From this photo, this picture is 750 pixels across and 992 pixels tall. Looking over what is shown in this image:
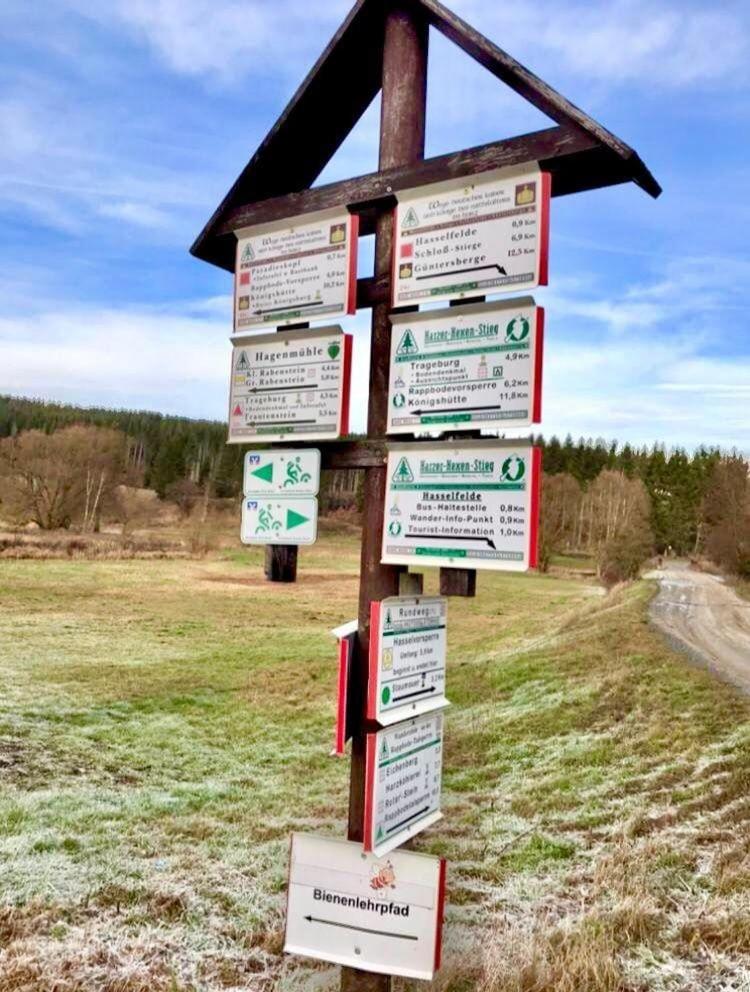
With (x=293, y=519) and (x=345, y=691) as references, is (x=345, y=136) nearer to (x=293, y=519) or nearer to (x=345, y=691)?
(x=293, y=519)

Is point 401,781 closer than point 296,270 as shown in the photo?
Yes

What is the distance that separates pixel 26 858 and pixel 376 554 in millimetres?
3749

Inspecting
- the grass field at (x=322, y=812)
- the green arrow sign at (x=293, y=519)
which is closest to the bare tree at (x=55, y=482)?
the grass field at (x=322, y=812)

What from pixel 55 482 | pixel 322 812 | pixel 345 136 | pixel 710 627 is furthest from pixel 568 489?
pixel 345 136

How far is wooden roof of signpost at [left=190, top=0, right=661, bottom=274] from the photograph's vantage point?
3299mm

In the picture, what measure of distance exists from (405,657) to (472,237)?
6.81ft

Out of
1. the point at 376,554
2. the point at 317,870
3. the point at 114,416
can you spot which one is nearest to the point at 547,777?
the point at 317,870

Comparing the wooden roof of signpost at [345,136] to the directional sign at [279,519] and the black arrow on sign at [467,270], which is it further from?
the directional sign at [279,519]

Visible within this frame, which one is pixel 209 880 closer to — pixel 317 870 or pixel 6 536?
pixel 317 870

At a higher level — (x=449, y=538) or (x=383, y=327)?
(x=383, y=327)

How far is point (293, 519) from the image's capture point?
3.69 metres

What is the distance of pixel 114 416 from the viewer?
102 metres

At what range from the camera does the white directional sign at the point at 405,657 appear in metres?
3.42

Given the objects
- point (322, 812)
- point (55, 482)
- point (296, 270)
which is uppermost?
point (296, 270)
